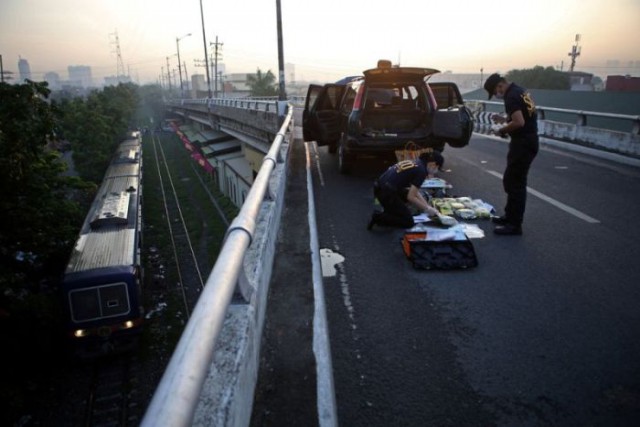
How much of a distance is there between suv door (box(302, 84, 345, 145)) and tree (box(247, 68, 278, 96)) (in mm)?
67317

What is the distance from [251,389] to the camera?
2.17 metres

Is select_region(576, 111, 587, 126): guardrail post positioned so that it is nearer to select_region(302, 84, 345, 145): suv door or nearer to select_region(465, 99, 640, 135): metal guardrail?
select_region(465, 99, 640, 135): metal guardrail

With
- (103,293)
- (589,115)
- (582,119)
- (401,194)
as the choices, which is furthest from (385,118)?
(103,293)

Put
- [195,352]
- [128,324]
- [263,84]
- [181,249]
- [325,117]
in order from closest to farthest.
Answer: [195,352]
[325,117]
[128,324]
[181,249]
[263,84]

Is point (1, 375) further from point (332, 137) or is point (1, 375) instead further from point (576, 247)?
point (576, 247)

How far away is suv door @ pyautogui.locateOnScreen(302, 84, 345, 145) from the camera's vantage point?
30.6 ft

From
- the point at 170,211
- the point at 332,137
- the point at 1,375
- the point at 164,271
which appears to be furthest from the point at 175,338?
the point at 170,211

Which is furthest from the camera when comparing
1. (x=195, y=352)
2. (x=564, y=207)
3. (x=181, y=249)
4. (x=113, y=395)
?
(x=181, y=249)

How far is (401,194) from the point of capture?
562cm

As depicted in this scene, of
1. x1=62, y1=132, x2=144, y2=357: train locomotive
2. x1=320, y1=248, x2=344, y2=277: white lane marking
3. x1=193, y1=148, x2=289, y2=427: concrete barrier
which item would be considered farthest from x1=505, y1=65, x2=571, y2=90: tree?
x1=193, y1=148, x2=289, y2=427: concrete barrier

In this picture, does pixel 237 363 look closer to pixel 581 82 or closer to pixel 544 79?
pixel 544 79

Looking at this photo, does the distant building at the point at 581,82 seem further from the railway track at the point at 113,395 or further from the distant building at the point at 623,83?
the railway track at the point at 113,395

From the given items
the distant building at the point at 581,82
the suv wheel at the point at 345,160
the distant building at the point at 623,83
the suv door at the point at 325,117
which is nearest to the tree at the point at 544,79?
the distant building at the point at 581,82

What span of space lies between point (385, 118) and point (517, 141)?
4.28 metres
